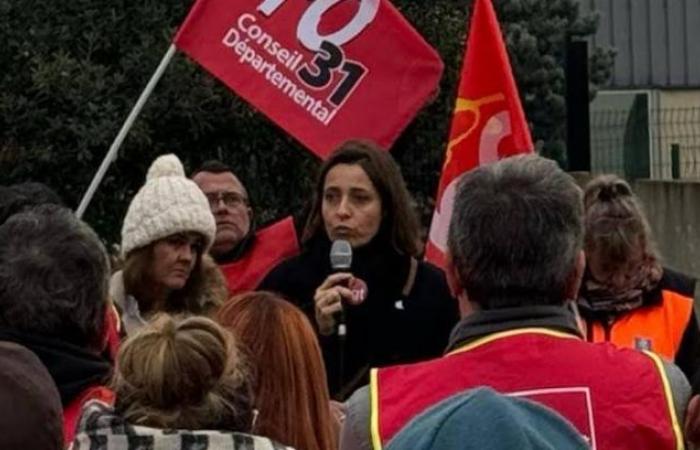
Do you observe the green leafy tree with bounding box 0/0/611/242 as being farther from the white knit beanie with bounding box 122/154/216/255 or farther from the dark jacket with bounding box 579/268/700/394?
the dark jacket with bounding box 579/268/700/394

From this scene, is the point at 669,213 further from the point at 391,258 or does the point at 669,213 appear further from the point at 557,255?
the point at 557,255

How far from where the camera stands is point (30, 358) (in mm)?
3100

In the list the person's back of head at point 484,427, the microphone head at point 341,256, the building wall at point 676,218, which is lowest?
the building wall at point 676,218

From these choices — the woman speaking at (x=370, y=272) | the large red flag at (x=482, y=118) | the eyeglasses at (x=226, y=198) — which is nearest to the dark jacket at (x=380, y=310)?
the woman speaking at (x=370, y=272)

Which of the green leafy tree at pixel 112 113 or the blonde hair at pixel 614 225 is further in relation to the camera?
the green leafy tree at pixel 112 113

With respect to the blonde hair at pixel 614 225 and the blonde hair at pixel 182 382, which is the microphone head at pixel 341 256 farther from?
the blonde hair at pixel 182 382

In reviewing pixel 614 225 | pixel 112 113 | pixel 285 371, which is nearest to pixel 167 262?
pixel 614 225

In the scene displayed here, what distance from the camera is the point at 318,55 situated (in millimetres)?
8156

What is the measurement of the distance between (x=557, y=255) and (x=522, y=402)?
1238 millimetres

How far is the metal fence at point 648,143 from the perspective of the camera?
1272 centimetres

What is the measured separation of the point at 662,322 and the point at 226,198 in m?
2.04

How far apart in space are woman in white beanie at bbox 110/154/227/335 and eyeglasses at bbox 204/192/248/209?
750 millimetres

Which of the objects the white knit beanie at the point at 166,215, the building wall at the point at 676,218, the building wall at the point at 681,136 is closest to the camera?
the white knit beanie at the point at 166,215

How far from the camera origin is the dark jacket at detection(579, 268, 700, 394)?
571 cm
